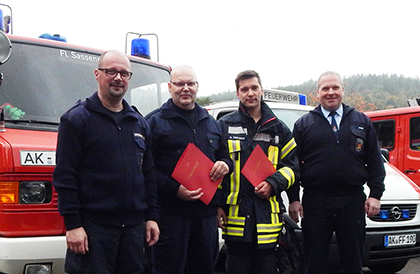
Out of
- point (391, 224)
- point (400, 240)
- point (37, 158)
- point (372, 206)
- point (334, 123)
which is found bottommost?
point (400, 240)

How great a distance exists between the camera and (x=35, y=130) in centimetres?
363

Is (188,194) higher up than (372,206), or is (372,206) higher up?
(188,194)

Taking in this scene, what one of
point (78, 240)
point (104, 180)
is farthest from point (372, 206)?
point (78, 240)

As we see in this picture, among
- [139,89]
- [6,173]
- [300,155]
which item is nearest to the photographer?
[6,173]

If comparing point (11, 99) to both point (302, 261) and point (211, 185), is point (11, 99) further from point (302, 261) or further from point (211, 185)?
point (302, 261)

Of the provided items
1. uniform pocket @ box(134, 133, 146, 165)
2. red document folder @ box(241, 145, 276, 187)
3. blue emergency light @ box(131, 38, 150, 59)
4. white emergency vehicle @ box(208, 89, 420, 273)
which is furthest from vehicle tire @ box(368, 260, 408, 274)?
uniform pocket @ box(134, 133, 146, 165)

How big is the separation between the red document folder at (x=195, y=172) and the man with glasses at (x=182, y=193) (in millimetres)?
36

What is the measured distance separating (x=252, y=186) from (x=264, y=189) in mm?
124

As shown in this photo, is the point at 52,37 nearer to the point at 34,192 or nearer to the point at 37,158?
the point at 37,158

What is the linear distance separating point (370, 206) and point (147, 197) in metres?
1.90

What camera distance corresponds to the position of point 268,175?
11.8 feet

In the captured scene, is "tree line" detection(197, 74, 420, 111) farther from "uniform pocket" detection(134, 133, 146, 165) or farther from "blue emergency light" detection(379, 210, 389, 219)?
"uniform pocket" detection(134, 133, 146, 165)

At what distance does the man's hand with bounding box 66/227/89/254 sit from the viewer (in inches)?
105

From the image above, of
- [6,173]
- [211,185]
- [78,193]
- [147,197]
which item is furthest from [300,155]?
[6,173]
